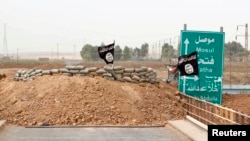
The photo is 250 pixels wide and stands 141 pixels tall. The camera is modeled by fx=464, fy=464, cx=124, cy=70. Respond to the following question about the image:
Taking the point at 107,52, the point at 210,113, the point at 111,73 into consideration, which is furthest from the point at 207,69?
the point at 210,113

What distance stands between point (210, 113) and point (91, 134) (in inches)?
129

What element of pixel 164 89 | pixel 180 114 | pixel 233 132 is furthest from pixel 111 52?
pixel 233 132

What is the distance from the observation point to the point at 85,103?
15.3m

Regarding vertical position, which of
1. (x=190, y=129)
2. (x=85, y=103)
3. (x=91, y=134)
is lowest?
(x=91, y=134)

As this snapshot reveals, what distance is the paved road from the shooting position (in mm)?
11570

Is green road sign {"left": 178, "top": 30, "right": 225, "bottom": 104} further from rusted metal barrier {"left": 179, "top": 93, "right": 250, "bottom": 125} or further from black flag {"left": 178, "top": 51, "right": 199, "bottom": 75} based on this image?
black flag {"left": 178, "top": 51, "right": 199, "bottom": 75}

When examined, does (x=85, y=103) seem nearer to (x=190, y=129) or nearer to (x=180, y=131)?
(x=180, y=131)

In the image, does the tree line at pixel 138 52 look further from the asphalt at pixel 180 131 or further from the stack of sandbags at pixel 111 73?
the asphalt at pixel 180 131

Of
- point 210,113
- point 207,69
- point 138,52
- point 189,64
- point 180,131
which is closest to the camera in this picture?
point 180,131

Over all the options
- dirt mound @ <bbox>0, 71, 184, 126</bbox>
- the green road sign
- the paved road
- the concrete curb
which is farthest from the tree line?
the paved road

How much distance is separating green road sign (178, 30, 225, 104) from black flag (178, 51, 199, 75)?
1.06m

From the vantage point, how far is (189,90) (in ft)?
54.5

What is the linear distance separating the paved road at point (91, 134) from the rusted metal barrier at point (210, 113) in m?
0.98

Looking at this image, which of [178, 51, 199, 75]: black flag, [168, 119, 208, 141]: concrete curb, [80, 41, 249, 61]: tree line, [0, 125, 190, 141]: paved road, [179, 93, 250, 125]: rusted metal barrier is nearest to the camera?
[179, 93, 250, 125]: rusted metal barrier
